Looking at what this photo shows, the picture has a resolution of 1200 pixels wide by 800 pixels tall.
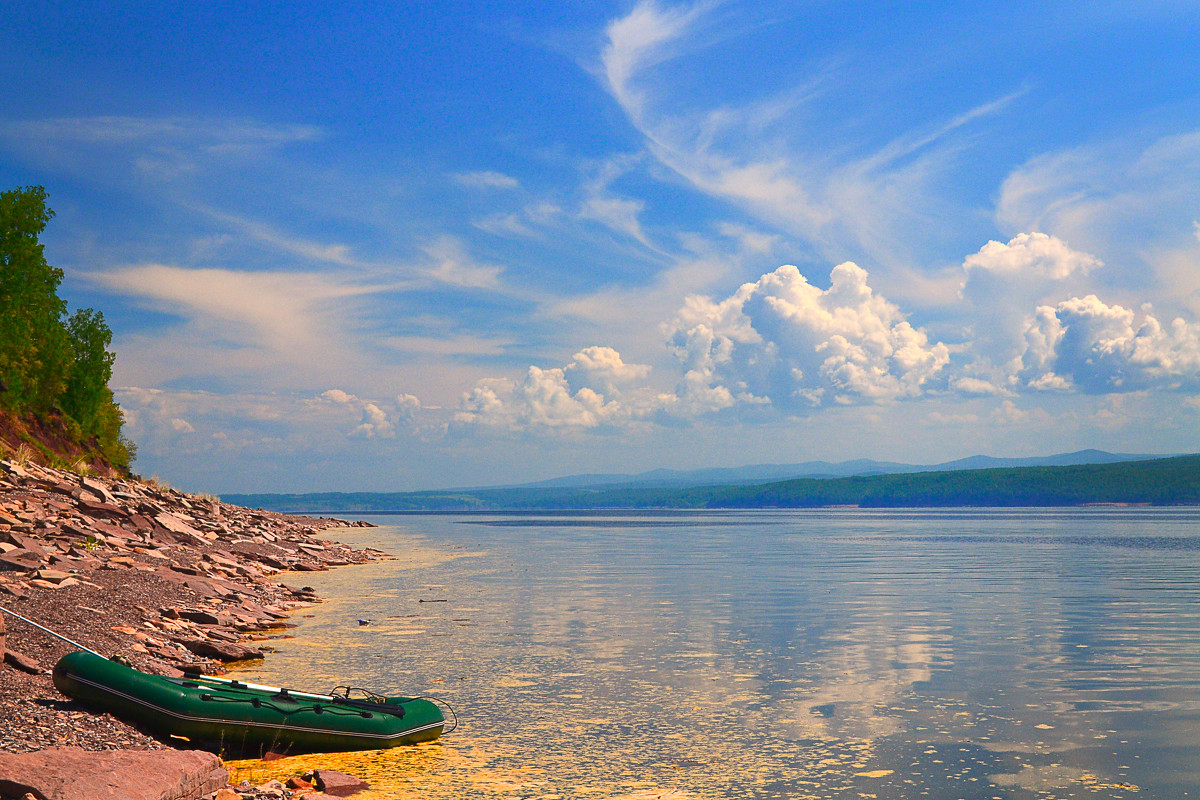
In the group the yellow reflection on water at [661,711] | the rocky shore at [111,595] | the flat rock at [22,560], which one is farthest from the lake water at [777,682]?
the flat rock at [22,560]

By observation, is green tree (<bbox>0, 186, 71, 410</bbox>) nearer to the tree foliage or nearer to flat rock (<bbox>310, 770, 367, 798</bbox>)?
the tree foliage

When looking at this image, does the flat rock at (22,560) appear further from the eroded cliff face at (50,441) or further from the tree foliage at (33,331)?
the tree foliage at (33,331)

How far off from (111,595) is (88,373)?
225ft

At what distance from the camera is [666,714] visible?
1337 cm

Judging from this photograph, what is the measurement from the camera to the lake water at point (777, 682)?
10375 mm

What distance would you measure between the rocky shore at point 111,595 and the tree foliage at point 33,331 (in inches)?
756

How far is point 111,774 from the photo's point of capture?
27.3 feet

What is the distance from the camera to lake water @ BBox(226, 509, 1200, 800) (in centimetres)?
1038

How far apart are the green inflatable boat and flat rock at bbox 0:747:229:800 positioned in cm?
160

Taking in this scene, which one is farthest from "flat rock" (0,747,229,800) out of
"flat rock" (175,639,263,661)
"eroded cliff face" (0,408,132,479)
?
"eroded cliff face" (0,408,132,479)

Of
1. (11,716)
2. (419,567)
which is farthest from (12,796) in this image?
(419,567)

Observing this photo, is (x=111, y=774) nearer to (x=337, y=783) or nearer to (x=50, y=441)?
(x=337, y=783)

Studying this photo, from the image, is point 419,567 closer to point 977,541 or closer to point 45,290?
point 45,290

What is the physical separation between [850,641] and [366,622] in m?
11.9
